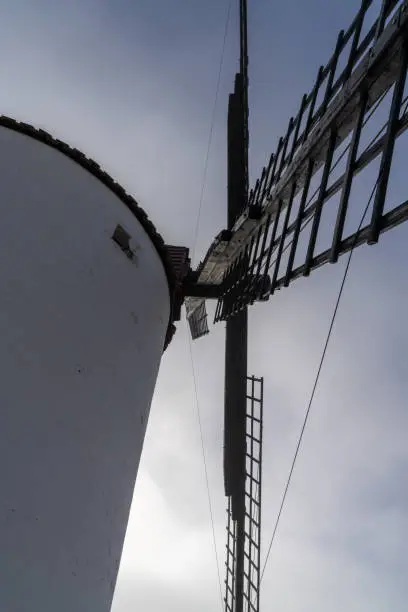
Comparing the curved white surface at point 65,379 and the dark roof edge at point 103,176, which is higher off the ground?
the dark roof edge at point 103,176

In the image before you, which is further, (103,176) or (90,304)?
(103,176)

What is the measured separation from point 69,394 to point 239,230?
5.15 meters

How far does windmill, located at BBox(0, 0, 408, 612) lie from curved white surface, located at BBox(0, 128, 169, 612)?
0.5 inches

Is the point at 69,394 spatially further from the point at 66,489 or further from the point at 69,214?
the point at 69,214

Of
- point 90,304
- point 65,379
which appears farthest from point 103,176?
point 65,379

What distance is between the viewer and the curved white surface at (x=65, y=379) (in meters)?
2.71

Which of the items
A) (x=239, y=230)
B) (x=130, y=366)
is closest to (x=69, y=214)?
(x=130, y=366)

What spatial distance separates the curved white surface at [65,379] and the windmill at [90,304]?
1 centimetres

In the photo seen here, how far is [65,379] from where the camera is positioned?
137 inches

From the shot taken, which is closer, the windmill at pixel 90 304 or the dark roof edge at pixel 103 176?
the windmill at pixel 90 304

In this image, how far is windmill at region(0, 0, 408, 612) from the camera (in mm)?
2826

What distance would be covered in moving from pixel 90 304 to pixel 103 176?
89.6 inches

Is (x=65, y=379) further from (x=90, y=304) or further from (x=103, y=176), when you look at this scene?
(x=103, y=176)

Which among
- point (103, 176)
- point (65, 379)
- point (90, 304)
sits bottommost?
point (65, 379)
